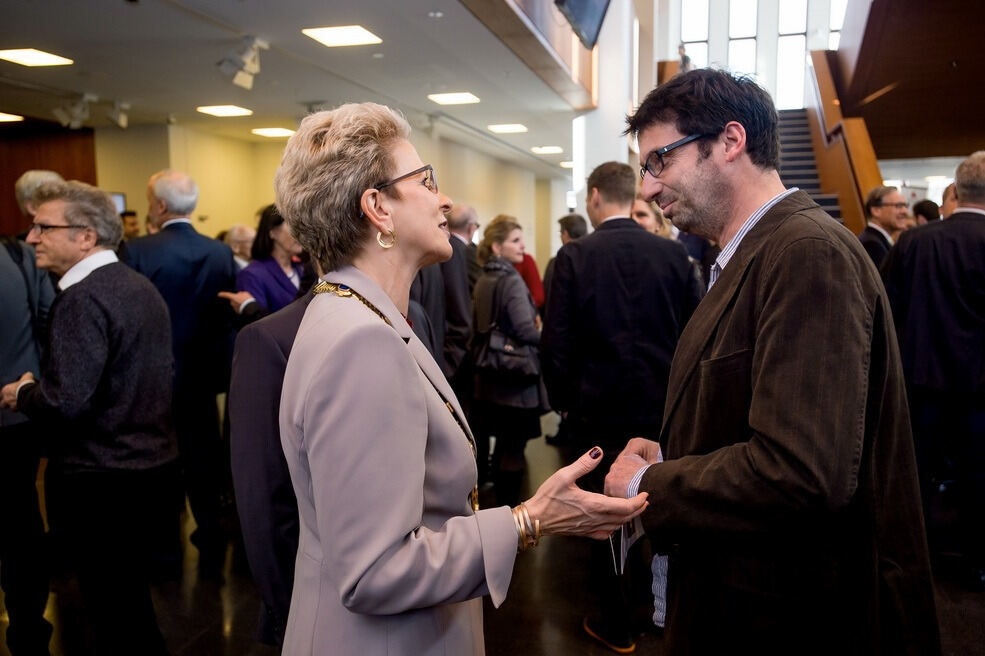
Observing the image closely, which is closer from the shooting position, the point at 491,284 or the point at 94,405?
the point at 94,405

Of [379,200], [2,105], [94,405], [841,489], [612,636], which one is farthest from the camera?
[2,105]

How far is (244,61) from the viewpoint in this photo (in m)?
6.83

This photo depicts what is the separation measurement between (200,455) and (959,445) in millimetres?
4093

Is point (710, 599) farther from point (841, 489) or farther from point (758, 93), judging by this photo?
point (758, 93)

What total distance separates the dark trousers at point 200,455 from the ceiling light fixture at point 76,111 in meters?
6.68

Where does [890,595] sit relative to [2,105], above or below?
below

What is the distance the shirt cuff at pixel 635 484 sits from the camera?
4.36 ft

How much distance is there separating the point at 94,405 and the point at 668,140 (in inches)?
79.7

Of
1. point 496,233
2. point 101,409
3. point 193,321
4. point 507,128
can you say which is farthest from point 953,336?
point 507,128

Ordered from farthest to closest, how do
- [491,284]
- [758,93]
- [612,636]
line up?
[491,284] < [612,636] < [758,93]

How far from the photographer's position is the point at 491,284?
14.7 ft

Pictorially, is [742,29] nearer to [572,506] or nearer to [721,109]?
[721,109]

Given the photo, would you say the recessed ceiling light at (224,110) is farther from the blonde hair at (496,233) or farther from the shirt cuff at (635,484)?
the shirt cuff at (635,484)

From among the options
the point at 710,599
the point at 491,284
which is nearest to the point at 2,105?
the point at 491,284
